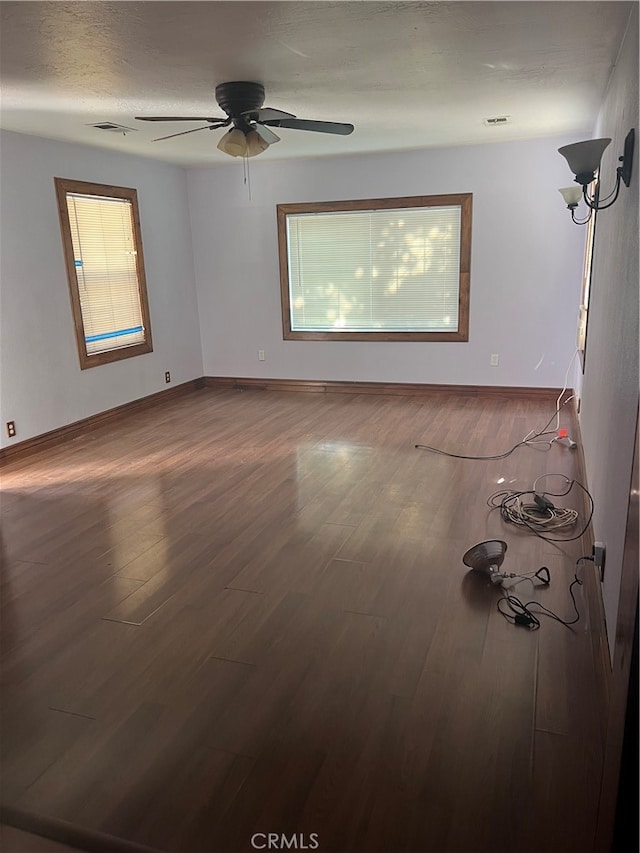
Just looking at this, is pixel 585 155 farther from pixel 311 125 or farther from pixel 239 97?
pixel 239 97

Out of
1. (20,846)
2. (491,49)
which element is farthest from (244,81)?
(20,846)

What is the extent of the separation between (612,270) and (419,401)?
348 cm

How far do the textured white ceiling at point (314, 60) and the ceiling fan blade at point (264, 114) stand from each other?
16cm

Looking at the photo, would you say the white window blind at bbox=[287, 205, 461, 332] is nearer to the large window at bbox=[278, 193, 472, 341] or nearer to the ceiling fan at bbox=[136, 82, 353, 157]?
the large window at bbox=[278, 193, 472, 341]

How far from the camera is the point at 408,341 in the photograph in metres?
6.55

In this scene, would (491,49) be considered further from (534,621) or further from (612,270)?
(534,621)

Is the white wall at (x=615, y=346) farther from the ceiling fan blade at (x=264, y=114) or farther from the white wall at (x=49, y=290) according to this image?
the white wall at (x=49, y=290)

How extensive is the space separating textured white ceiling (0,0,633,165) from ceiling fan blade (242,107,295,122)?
16cm

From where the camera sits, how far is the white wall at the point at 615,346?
6.81 ft

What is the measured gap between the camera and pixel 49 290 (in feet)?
16.7

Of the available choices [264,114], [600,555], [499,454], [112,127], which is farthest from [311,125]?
[600,555]

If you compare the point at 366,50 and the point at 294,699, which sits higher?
the point at 366,50

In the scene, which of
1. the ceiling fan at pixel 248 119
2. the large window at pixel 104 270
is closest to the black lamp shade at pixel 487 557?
the ceiling fan at pixel 248 119

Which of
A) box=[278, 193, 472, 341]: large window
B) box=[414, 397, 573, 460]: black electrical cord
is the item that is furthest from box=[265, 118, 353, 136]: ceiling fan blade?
box=[278, 193, 472, 341]: large window
